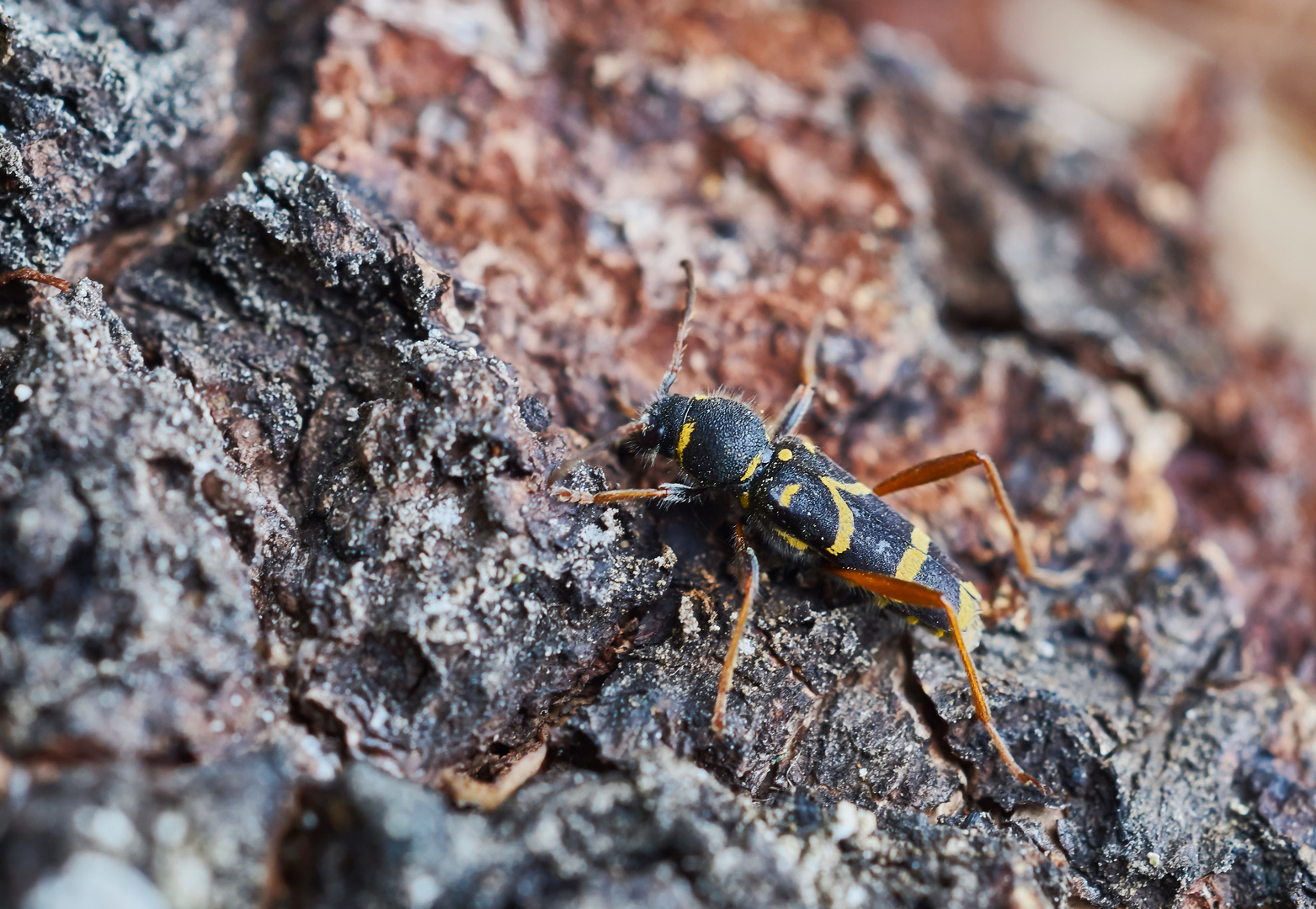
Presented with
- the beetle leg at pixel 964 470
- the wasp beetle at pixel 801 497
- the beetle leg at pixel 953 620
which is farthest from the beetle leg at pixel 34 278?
the beetle leg at pixel 964 470

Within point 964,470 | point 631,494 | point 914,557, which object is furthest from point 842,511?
point 631,494

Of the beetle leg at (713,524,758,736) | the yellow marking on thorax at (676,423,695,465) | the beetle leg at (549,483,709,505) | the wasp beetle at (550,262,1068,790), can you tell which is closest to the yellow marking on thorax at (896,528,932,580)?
the wasp beetle at (550,262,1068,790)

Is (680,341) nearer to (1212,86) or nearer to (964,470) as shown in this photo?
(964,470)

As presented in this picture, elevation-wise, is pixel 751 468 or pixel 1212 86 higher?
pixel 1212 86

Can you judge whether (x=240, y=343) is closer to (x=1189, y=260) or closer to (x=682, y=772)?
(x=682, y=772)

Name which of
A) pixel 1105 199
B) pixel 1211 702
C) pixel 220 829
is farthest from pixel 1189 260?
pixel 220 829

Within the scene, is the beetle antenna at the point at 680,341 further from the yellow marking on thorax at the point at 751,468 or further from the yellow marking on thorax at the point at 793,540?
the yellow marking on thorax at the point at 793,540
